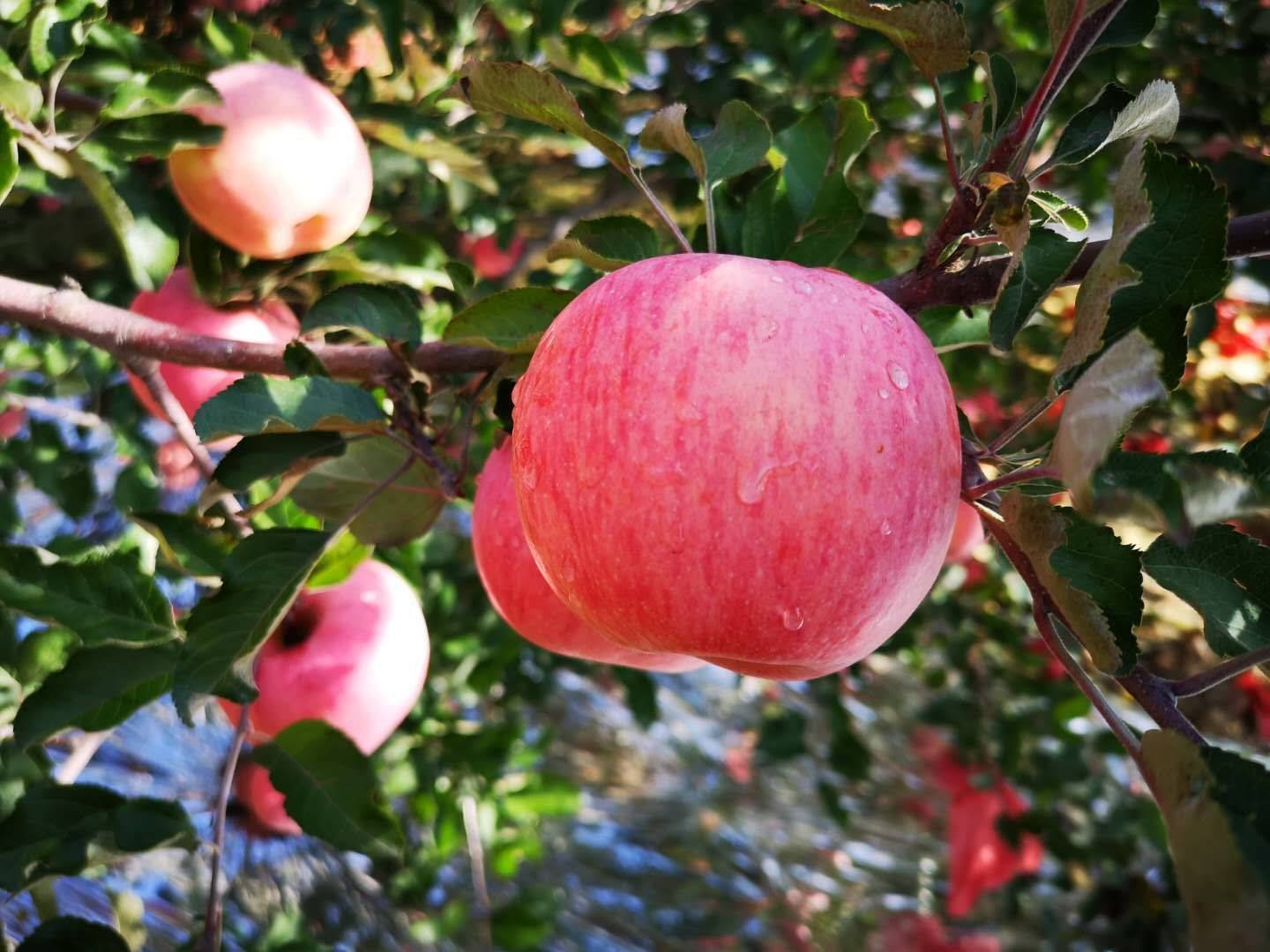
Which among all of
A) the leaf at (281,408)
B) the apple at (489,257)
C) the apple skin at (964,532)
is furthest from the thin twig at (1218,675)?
the apple at (489,257)

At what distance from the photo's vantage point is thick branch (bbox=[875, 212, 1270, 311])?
2.20 ft

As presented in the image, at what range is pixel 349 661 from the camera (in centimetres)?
118

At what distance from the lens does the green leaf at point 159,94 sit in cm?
114

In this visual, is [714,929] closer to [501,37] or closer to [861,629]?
[501,37]

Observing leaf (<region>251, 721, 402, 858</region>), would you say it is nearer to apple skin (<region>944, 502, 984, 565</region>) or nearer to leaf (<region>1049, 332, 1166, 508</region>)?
leaf (<region>1049, 332, 1166, 508</region>)

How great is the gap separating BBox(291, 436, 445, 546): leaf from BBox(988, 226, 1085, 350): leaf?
0.54 m

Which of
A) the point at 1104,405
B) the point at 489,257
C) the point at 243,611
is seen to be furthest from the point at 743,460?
the point at 489,257

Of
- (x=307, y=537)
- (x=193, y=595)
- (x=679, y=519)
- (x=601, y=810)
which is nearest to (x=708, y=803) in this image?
(x=601, y=810)

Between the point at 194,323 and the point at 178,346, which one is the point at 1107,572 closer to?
the point at 178,346

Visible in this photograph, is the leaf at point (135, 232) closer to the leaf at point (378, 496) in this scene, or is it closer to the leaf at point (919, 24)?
the leaf at point (378, 496)

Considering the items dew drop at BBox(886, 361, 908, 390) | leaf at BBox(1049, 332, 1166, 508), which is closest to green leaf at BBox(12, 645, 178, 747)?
dew drop at BBox(886, 361, 908, 390)

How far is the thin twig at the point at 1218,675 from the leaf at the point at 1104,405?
0.20m

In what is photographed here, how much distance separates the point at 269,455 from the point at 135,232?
545mm

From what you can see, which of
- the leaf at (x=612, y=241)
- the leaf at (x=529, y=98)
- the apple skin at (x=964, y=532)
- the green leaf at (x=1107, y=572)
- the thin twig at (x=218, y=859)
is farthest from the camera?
the apple skin at (x=964, y=532)
